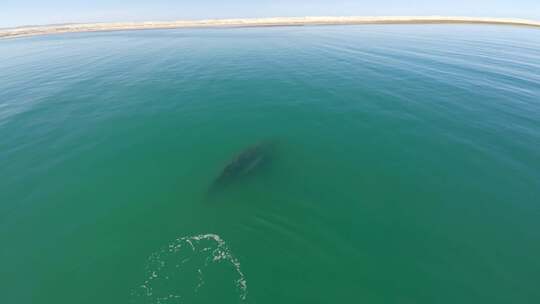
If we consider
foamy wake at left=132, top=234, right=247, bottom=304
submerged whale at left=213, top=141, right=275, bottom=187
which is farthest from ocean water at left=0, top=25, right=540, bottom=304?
submerged whale at left=213, top=141, right=275, bottom=187

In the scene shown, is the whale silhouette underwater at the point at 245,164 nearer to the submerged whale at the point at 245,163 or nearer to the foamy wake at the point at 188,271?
the submerged whale at the point at 245,163

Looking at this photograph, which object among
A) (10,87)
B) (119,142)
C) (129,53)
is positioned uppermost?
(129,53)

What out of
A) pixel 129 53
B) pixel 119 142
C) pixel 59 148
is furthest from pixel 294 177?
pixel 129 53

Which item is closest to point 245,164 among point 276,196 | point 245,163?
point 245,163

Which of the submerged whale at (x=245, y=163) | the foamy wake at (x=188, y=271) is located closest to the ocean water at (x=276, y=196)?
the foamy wake at (x=188, y=271)

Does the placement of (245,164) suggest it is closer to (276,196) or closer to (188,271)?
(276,196)

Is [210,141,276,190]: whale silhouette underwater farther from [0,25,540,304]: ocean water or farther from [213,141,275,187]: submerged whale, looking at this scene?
[0,25,540,304]: ocean water

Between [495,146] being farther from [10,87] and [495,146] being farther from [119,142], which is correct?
[10,87]

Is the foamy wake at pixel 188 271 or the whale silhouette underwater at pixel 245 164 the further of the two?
the whale silhouette underwater at pixel 245 164

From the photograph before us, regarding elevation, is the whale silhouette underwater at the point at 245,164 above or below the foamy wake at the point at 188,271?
above
